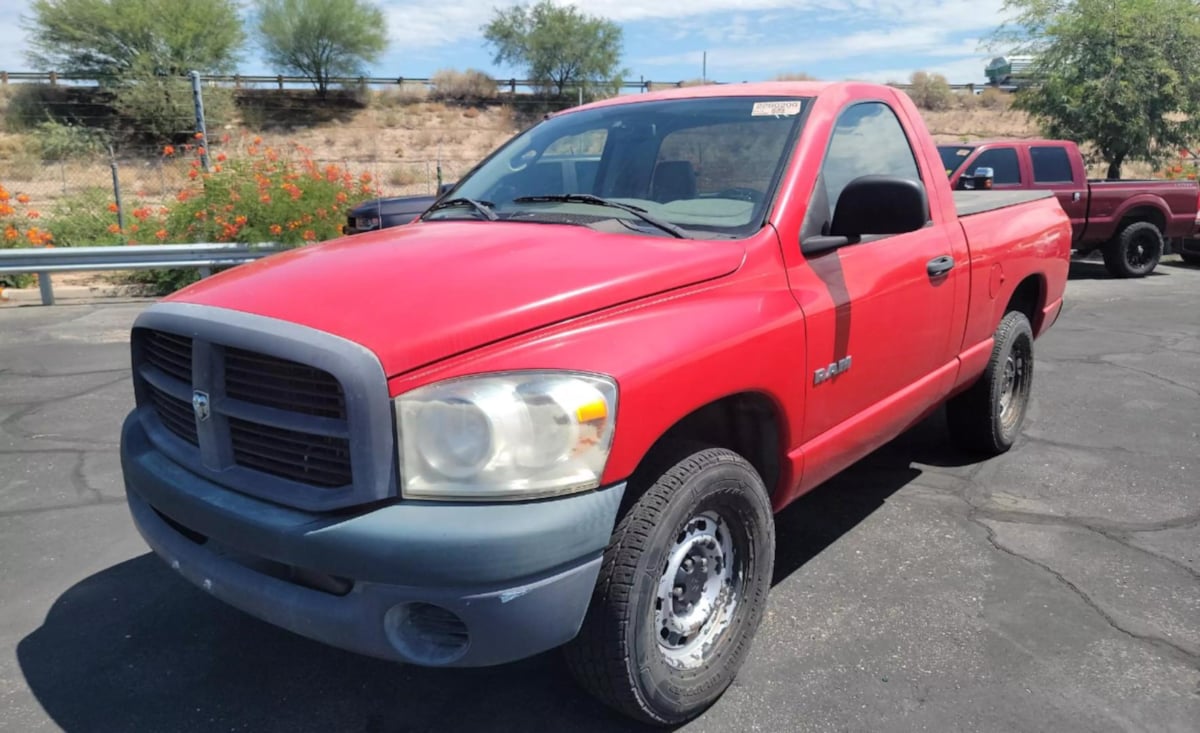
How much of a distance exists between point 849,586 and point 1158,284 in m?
11.3

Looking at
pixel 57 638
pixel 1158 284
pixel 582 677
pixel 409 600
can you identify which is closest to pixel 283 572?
pixel 409 600

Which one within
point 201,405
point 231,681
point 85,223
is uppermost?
point 201,405

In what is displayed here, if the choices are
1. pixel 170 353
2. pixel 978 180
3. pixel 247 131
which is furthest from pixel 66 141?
pixel 170 353

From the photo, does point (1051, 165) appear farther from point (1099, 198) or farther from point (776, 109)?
point (776, 109)

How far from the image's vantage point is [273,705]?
283cm

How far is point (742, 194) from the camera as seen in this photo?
3.19 m

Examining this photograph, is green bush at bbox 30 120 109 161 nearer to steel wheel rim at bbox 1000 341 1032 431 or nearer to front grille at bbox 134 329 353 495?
steel wheel rim at bbox 1000 341 1032 431

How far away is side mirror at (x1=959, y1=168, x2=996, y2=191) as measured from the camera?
1052 centimetres

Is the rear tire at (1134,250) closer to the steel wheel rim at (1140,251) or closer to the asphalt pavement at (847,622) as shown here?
the steel wheel rim at (1140,251)

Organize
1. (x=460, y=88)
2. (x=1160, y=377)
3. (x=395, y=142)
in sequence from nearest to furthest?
(x=1160, y=377)
(x=395, y=142)
(x=460, y=88)

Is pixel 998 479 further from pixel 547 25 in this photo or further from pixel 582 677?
pixel 547 25

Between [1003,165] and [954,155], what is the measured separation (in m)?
0.75

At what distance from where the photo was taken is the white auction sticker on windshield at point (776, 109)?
3.41 meters

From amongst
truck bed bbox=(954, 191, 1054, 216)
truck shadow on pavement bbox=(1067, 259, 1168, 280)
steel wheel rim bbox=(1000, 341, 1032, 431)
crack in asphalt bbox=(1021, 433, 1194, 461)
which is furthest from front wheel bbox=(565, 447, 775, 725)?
truck shadow on pavement bbox=(1067, 259, 1168, 280)
